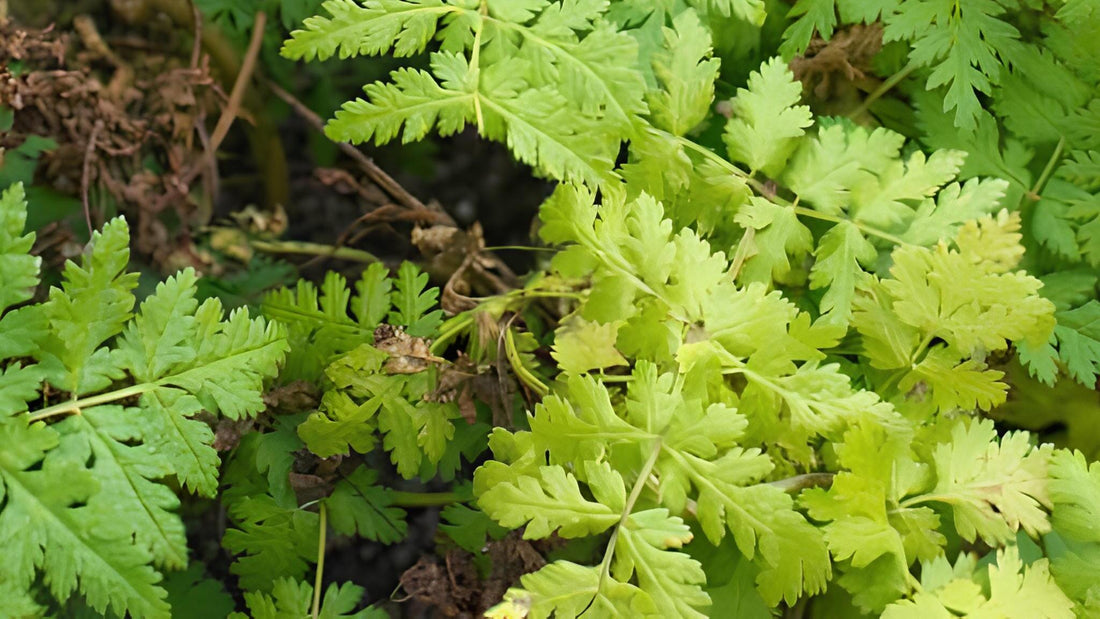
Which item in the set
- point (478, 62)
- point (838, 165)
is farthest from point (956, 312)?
point (478, 62)

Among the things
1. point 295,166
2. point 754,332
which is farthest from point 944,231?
point 295,166

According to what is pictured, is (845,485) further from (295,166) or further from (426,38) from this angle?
(295,166)

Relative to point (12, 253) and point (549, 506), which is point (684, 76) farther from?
point (12, 253)

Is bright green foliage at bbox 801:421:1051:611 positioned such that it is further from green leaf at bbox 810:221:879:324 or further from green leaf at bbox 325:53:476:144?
green leaf at bbox 325:53:476:144

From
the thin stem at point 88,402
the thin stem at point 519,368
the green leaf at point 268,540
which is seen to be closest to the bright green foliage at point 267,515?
the green leaf at point 268,540

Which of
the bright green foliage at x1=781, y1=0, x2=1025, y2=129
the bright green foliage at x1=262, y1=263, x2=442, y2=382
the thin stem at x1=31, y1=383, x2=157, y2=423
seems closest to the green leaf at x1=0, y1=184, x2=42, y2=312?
the thin stem at x1=31, y1=383, x2=157, y2=423

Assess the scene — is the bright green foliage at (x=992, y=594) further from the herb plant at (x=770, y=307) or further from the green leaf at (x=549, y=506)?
the green leaf at (x=549, y=506)

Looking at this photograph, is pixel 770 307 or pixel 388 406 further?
pixel 388 406
